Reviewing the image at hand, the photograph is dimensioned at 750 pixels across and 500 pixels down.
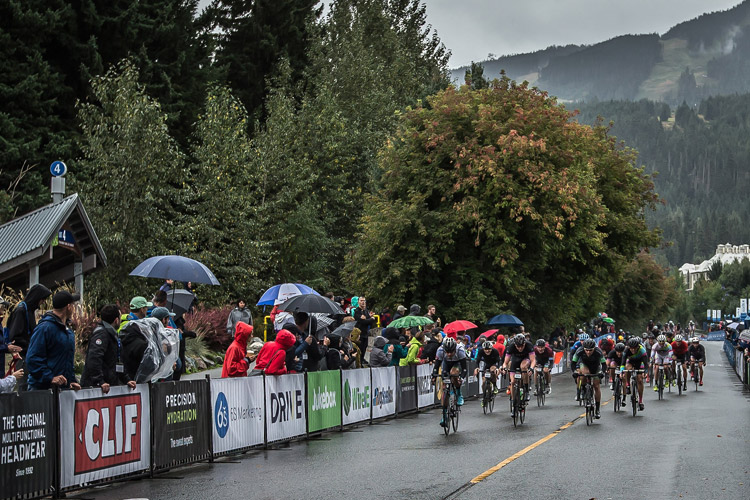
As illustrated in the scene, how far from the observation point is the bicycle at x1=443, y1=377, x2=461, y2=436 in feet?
58.6

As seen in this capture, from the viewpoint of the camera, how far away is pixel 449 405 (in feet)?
59.6

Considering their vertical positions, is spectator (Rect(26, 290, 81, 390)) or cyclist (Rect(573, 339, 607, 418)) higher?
spectator (Rect(26, 290, 81, 390))

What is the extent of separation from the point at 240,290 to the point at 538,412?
56.6 feet

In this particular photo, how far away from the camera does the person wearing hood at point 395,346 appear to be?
2431cm

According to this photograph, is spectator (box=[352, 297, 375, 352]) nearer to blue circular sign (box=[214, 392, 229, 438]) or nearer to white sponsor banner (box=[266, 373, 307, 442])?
white sponsor banner (box=[266, 373, 307, 442])

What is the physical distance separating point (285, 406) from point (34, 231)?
→ 940cm

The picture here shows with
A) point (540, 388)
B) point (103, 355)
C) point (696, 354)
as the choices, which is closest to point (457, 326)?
point (540, 388)

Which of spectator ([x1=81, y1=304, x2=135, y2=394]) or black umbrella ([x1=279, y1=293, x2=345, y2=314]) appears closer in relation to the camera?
spectator ([x1=81, y1=304, x2=135, y2=394])

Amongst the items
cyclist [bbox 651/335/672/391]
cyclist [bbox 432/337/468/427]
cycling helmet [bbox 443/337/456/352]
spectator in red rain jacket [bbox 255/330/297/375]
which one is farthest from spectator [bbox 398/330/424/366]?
cyclist [bbox 651/335/672/391]

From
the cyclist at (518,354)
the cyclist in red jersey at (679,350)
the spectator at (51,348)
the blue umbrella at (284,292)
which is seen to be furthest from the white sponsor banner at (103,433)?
the cyclist in red jersey at (679,350)

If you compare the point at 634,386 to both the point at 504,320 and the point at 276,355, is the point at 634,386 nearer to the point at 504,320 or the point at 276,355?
the point at 276,355

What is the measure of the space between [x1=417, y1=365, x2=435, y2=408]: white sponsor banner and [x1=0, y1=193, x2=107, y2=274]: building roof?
9079 millimetres

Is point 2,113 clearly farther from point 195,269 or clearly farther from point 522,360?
point 522,360

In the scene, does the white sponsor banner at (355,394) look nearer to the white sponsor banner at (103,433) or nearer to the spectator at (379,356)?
the spectator at (379,356)
